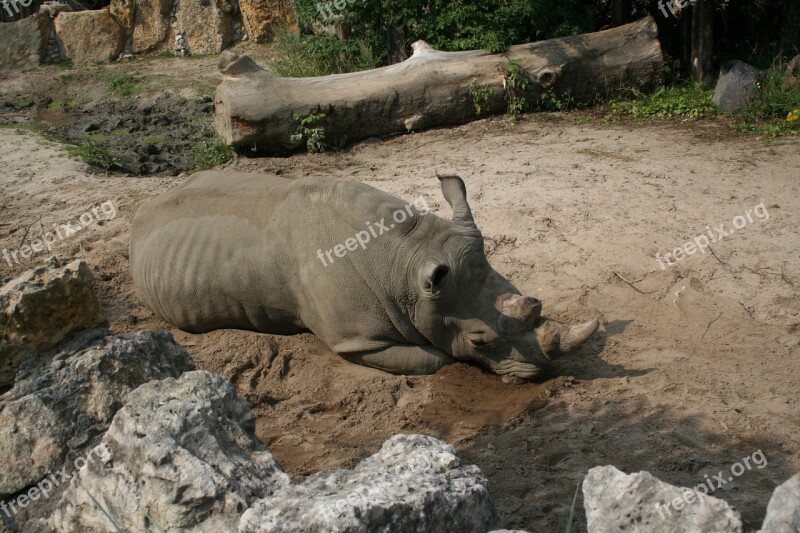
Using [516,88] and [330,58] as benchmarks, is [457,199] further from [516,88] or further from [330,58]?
[330,58]

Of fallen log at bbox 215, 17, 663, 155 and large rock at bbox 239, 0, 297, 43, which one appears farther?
large rock at bbox 239, 0, 297, 43

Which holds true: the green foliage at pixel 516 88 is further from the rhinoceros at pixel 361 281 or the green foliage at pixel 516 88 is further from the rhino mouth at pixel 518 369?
the rhino mouth at pixel 518 369

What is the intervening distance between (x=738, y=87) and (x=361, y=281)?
704 centimetres

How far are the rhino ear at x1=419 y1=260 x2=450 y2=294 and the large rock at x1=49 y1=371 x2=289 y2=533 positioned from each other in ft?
6.97

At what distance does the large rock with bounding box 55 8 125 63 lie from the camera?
1830 centimetres

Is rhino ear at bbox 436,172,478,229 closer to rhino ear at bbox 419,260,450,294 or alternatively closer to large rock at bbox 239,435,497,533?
rhino ear at bbox 419,260,450,294

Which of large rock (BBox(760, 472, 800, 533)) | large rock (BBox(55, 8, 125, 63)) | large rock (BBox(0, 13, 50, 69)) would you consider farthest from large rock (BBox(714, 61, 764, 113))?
large rock (BBox(0, 13, 50, 69))

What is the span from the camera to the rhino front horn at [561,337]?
580 centimetres

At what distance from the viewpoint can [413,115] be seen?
11.4m

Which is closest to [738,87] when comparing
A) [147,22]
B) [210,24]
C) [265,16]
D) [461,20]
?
[461,20]

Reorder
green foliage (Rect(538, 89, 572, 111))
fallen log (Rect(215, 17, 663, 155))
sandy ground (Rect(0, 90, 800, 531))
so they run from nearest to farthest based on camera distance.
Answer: sandy ground (Rect(0, 90, 800, 531)), fallen log (Rect(215, 17, 663, 155)), green foliage (Rect(538, 89, 572, 111))

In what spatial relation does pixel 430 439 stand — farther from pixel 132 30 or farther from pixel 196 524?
pixel 132 30

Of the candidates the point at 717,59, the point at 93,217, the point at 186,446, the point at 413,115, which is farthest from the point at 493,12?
the point at 186,446

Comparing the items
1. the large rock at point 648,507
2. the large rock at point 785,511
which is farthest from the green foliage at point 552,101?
the large rock at point 785,511
